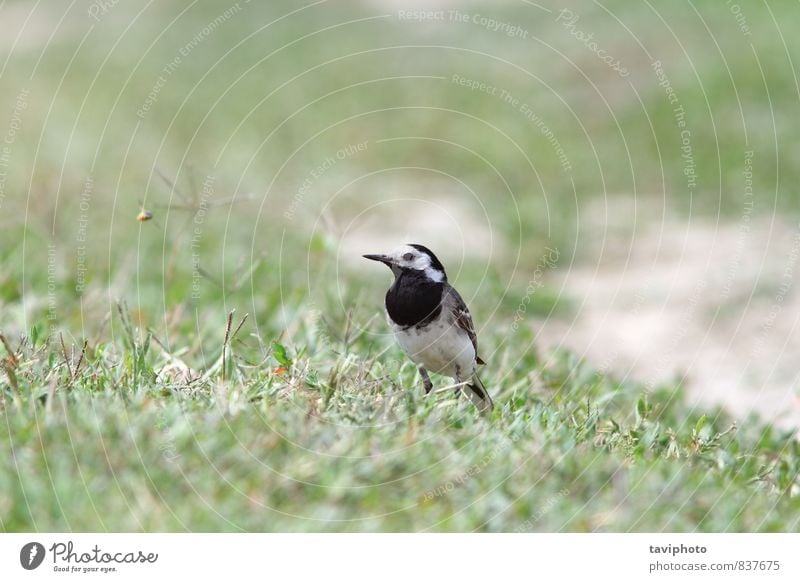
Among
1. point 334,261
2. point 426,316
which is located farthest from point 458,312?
point 334,261

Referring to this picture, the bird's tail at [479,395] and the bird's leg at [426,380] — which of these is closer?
the bird's tail at [479,395]

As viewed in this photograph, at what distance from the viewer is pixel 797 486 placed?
13.5 feet

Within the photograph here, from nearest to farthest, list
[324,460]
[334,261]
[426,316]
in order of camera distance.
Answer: [324,460], [426,316], [334,261]

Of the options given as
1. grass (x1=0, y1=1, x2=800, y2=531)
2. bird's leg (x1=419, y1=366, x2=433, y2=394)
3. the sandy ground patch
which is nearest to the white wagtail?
bird's leg (x1=419, y1=366, x2=433, y2=394)

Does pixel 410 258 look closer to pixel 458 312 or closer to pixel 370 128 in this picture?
pixel 458 312

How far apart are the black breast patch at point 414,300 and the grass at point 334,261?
0.24 m

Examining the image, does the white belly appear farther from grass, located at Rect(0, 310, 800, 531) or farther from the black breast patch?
grass, located at Rect(0, 310, 800, 531)

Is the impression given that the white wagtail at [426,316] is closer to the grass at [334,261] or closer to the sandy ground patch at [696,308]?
the grass at [334,261]

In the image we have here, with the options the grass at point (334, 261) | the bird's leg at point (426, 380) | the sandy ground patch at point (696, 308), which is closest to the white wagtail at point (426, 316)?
the bird's leg at point (426, 380)

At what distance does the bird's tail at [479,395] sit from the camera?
4.33 meters

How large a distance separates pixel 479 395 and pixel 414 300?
0.45 metres

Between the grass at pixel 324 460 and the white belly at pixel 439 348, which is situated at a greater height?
the white belly at pixel 439 348

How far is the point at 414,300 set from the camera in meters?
4.46

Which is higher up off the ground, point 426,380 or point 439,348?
point 439,348
